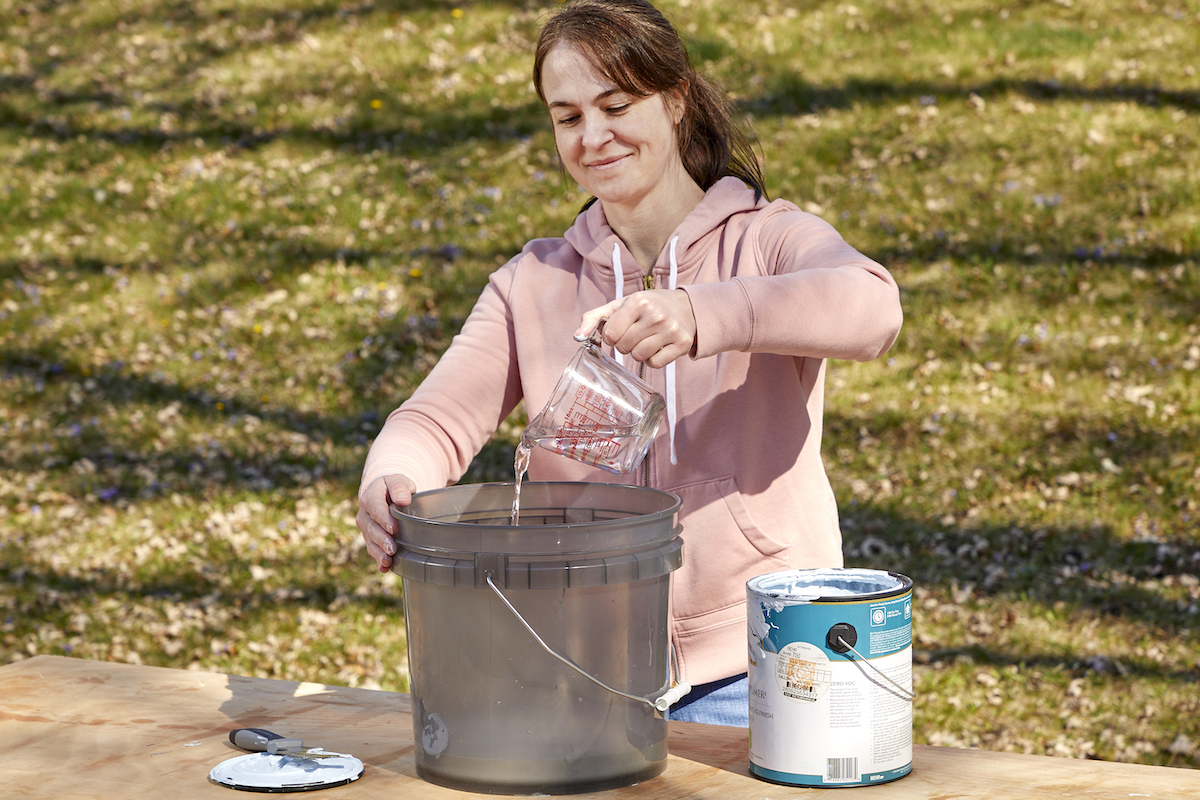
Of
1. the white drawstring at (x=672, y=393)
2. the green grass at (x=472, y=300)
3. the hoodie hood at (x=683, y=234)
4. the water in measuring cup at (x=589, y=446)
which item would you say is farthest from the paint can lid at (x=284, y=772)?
the green grass at (x=472, y=300)

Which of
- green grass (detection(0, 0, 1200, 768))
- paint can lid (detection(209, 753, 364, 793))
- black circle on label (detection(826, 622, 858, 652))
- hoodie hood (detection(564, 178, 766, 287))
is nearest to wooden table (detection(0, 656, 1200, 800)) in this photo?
paint can lid (detection(209, 753, 364, 793))

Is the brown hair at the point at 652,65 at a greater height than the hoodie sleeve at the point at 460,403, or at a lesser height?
greater

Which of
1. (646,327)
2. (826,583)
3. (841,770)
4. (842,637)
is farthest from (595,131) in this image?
(841,770)

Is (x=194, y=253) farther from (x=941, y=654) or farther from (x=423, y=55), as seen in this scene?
(x=941, y=654)

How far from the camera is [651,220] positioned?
240cm

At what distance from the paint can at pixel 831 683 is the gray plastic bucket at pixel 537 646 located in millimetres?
172

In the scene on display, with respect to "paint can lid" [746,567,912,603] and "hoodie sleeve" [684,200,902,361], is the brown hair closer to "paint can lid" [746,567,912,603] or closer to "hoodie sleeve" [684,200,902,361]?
"hoodie sleeve" [684,200,902,361]

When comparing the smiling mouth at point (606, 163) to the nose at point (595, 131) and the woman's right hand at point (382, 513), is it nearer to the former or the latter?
the nose at point (595, 131)

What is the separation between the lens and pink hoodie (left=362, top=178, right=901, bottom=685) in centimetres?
222

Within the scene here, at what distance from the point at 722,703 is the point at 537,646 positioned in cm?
73

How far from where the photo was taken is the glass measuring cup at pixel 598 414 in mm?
1843

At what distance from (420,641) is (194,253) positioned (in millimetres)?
6844

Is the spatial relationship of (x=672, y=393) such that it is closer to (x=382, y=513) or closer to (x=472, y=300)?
(x=382, y=513)

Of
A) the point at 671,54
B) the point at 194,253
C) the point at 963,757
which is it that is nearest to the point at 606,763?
the point at 963,757
